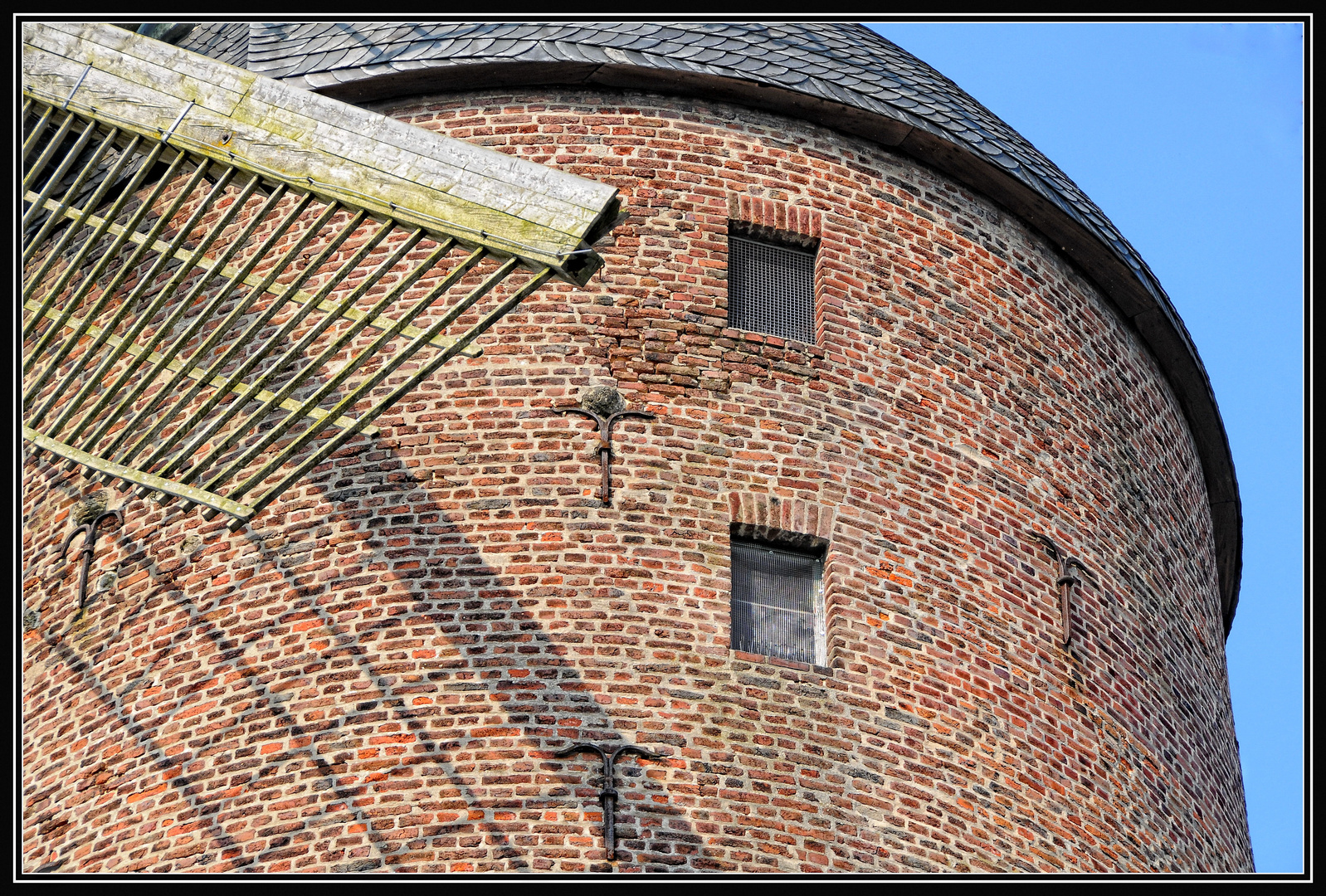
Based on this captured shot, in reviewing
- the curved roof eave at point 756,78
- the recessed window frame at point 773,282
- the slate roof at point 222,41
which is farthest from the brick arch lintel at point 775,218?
the slate roof at point 222,41

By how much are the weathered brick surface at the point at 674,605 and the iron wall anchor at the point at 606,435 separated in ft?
0.17

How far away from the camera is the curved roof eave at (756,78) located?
12.0 m

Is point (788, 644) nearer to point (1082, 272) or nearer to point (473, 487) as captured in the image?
point (473, 487)

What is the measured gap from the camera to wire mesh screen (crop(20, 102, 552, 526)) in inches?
394

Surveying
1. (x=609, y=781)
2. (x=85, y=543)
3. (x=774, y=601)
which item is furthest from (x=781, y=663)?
(x=85, y=543)

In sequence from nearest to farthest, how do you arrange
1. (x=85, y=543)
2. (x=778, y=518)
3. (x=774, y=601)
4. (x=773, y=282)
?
1. (x=774, y=601)
2. (x=778, y=518)
3. (x=85, y=543)
4. (x=773, y=282)

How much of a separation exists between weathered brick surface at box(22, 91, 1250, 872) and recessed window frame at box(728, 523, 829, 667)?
0.26 feet

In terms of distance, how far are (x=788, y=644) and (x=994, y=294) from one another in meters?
2.70

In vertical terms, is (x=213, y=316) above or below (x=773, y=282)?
below

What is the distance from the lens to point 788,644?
10.8 metres

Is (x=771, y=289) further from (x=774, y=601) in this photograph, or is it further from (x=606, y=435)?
(x=774, y=601)

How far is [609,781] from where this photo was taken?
9914 mm

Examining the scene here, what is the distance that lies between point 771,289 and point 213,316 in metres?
2.87

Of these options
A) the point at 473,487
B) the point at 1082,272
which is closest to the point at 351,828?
the point at 473,487
